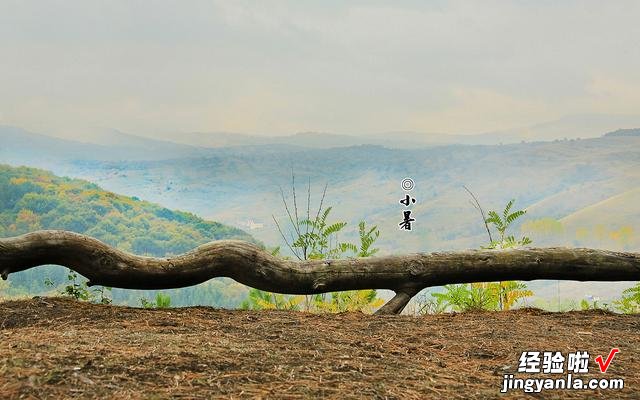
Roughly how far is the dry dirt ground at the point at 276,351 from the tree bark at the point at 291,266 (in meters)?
0.36

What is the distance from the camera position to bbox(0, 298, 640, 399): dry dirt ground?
331 cm

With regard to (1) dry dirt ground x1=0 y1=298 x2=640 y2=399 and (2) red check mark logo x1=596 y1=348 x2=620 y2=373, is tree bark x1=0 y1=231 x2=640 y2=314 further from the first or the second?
(2) red check mark logo x1=596 y1=348 x2=620 y2=373

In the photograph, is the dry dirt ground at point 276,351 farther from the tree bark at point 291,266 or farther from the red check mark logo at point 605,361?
the tree bark at point 291,266

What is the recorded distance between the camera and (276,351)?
4008 mm

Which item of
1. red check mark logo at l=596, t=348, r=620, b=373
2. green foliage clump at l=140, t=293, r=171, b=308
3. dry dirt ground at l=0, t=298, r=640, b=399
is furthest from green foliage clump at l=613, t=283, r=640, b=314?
green foliage clump at l=140, t=293, r=171, b=308

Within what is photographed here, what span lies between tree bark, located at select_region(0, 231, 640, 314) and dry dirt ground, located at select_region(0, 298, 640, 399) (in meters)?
0.36

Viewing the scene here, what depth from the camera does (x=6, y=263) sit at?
5734mm

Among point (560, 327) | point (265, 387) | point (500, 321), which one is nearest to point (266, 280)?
point (500, 321)

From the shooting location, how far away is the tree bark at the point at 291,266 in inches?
227

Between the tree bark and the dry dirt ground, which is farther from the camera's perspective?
the tree bark

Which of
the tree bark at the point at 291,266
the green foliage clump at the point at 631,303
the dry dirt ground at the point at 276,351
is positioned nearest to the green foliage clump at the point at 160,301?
the tree bark at the point at 291,266

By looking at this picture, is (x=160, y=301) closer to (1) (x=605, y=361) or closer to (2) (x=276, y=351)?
(2) (x=276, y=351)

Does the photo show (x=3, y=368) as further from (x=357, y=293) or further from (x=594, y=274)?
(x=594, y=274)

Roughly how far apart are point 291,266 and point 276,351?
79.3 inches
